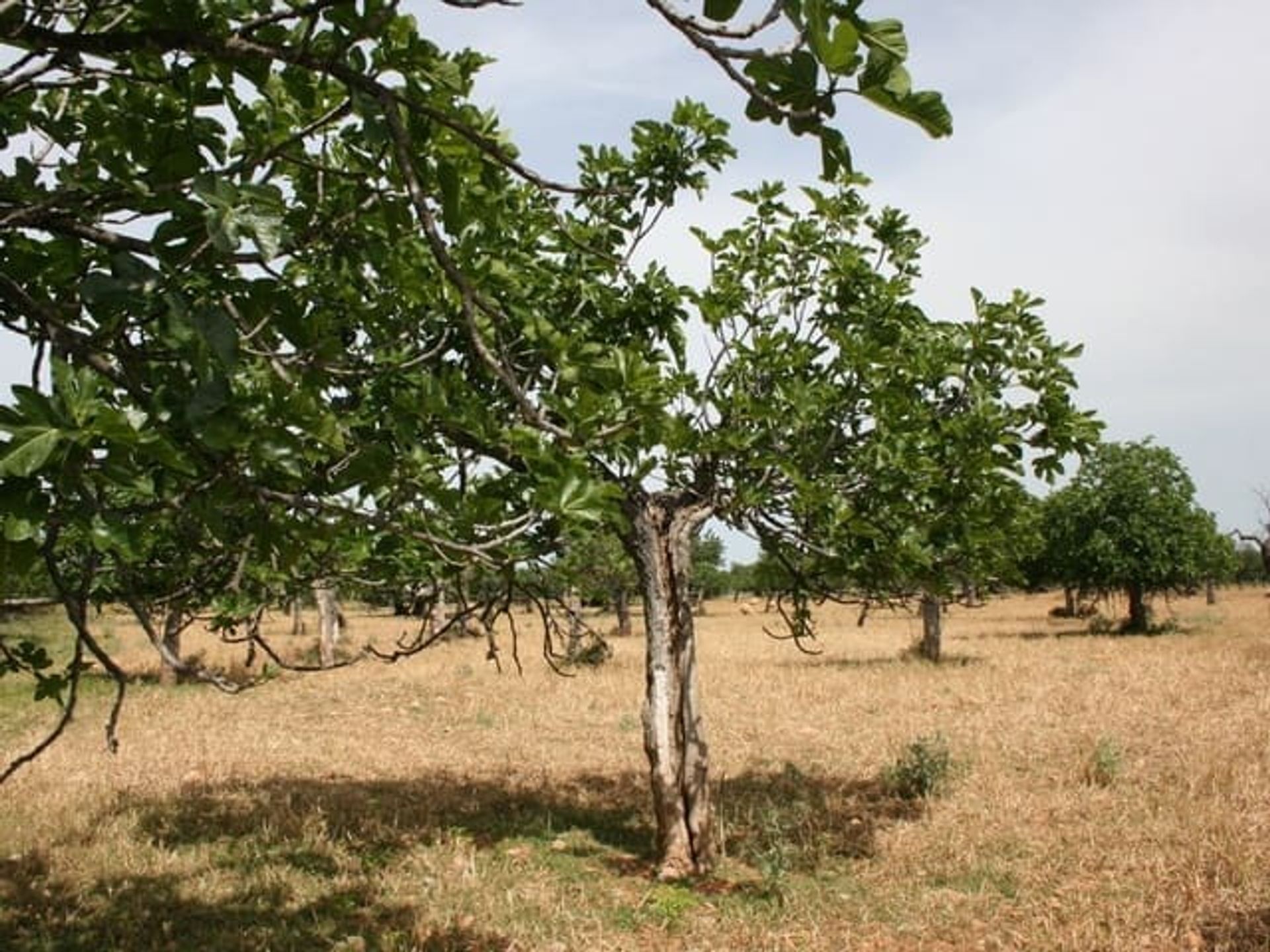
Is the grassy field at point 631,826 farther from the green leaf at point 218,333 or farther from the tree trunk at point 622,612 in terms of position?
the tree trunk at point 622,612

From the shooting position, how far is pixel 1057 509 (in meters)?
36.1

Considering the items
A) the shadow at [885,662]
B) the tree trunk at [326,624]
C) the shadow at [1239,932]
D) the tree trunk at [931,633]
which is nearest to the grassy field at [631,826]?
the shadow at [1239,932]

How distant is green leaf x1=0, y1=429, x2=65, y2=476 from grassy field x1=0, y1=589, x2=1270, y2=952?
17.9 ft

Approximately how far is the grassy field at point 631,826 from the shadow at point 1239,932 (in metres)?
→ 0.02

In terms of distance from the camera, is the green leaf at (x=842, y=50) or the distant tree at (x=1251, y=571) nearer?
the green leaf at (x=842, y=50)

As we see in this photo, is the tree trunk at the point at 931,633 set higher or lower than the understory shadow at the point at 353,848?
higher

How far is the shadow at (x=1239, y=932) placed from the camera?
5785mm

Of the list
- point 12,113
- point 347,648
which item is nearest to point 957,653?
point 347,648

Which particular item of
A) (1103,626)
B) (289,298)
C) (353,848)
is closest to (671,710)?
(353,848)

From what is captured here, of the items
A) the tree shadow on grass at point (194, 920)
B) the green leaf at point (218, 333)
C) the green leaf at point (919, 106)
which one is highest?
the green leaf at point (919, 106)

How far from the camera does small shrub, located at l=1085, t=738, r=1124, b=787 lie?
1048 cm

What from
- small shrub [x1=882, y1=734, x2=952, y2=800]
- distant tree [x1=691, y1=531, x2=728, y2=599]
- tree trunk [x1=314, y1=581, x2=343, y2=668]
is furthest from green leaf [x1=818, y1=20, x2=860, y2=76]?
distant tree [x1=691, y1=531, x2=728, y2=599]

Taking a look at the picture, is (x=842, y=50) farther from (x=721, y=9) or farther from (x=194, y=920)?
(x=194, y=920)

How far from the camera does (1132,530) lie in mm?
33344
